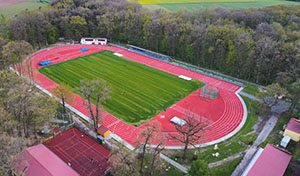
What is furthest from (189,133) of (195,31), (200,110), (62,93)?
(195,31)

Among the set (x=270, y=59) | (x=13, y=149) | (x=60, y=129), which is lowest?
(x=60, y=129)

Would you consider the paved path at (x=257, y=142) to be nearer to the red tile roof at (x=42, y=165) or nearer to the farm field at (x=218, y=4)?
the red tile roof at (x=42, y=165)

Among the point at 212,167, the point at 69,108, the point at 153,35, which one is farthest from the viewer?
the point at 153,35

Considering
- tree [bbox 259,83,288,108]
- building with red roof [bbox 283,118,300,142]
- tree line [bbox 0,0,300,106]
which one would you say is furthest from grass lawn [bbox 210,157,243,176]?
tree line [bbox 0,0,300,106]

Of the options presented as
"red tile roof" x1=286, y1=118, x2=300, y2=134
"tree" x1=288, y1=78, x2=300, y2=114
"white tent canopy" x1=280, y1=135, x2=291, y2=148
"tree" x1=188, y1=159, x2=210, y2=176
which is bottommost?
"white tent canopy" x1=280, y1=135, x2=291, y2=148

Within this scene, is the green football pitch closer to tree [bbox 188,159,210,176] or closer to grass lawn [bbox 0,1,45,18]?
tree [bbox 188,159,210,176]

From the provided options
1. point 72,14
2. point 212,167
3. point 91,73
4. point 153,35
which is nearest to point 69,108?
point 91,73

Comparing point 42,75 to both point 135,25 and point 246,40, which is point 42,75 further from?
point 246,40
